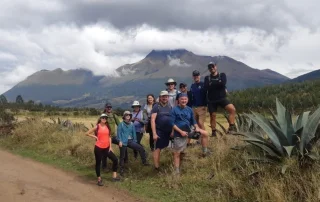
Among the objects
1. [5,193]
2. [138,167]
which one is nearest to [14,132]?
[138,167]

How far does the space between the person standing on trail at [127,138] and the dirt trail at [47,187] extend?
735 mm

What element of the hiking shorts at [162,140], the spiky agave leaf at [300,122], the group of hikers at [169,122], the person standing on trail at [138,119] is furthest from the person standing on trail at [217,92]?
the spiky agave leaf at [300,122]

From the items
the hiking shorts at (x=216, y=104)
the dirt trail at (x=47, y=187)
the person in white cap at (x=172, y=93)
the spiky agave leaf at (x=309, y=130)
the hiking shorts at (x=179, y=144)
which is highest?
the person in white cap at (x=172, y=93)

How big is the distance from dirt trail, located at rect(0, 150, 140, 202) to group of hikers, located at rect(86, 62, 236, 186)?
1.70 feet

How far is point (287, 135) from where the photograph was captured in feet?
22.3

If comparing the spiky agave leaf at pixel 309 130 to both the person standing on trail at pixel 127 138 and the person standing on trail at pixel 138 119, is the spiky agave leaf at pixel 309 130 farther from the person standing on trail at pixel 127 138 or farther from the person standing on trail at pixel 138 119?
the person standing on trail at pixel 138 119

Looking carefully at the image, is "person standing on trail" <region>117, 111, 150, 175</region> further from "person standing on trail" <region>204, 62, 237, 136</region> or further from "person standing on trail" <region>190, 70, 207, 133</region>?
"person standing on trail" <region>204, 62, 237, 136</region>

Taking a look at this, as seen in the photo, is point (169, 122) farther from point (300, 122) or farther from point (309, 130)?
point (309, 130)

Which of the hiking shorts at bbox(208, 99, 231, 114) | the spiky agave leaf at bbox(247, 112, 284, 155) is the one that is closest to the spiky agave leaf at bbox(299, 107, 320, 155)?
the spiky agave leaf at bbox(247, 112, 284, 155)

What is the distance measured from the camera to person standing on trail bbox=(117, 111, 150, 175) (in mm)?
9250

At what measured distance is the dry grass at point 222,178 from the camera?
5.93 metres

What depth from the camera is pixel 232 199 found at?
6477 millimetres

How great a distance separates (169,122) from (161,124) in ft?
0.59

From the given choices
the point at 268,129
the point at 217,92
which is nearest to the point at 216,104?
the point at 217,92
